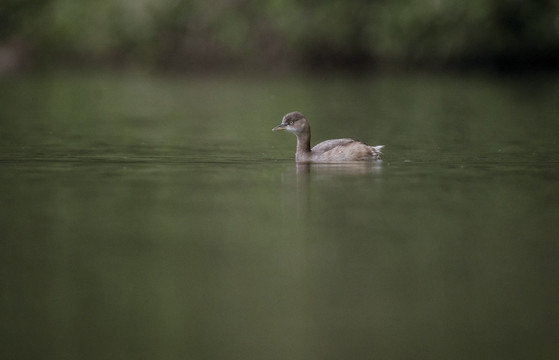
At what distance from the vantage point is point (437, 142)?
15469 mm

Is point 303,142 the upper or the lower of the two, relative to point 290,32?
lower

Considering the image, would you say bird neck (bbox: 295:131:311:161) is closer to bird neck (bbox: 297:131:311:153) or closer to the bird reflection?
bird neck (bbox: 297:131:311:153)

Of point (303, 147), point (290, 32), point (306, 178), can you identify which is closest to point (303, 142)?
point (303, 147)

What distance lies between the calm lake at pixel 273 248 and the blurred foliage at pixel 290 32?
1922 cm

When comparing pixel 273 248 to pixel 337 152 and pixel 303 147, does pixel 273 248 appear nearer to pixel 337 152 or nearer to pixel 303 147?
pixel 337 152

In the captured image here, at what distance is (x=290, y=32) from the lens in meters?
37.1

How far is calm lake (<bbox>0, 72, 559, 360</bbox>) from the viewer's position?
5887mm

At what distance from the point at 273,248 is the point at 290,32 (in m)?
29.8

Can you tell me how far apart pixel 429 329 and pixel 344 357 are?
66 cm

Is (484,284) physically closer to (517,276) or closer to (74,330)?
(517,276)

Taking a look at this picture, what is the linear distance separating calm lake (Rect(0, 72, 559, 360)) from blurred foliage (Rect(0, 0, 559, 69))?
1922cm

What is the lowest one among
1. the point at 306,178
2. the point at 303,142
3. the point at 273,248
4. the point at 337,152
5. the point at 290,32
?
the point at 273,248

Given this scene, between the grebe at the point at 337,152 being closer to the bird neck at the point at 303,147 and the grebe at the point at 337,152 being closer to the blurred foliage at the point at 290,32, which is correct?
the bird neck at the point at 303,147

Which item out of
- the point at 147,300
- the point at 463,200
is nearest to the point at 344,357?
the point at 147,300
